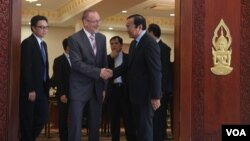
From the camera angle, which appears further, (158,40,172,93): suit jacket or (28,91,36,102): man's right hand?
(158,40,172,93): suit jacket

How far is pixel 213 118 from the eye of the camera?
4.11 m

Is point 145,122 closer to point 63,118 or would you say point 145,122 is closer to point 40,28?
point 40,28

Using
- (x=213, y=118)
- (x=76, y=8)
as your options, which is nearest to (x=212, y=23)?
(x=213, y=118)

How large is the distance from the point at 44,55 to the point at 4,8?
2.90 ft

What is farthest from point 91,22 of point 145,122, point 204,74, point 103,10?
point 103,10

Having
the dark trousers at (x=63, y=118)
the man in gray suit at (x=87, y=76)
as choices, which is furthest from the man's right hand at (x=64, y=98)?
the man in gray suit at (x=87, y=76)

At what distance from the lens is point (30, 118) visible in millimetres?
4043

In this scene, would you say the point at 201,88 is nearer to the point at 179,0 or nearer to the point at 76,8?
the point at 179,0

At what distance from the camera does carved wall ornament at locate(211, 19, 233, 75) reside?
13.4 ft

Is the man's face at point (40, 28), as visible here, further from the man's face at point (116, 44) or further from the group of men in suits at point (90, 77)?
the man's face at point (116, 44)

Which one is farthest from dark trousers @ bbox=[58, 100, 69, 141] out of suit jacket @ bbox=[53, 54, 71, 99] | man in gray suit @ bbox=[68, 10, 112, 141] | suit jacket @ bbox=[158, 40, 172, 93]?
man in gray suit @ bbox=[68, 10, 112, 141]

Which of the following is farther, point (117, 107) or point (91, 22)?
point (117, 107)

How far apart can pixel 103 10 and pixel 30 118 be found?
574cm

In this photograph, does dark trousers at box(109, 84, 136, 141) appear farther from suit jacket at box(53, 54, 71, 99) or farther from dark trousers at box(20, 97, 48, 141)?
dark trousers at box(20, 97, 48, 141)
